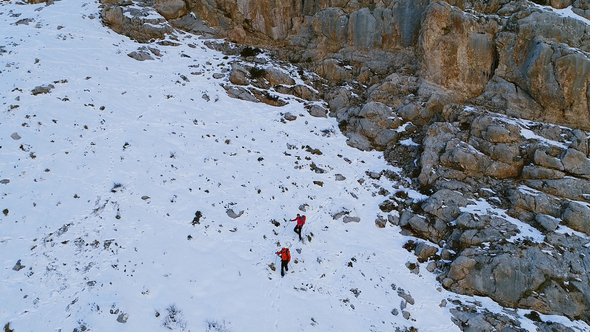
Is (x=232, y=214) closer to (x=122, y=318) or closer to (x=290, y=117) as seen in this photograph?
(x=122, y=318)

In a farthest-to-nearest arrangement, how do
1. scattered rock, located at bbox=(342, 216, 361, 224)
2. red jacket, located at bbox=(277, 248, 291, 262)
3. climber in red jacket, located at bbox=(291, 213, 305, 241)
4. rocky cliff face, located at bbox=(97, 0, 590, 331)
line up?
1. scattered rock, located at bbox=(342, 216, 361, 224)
2. climber in red jacket, located at bbox=(291, 213, 305, 241)
3. rocky cliff face, located at bbox=(97, 0, 590, 331)
4. red jacket, located at bbox=(277, 248, 291, 262)

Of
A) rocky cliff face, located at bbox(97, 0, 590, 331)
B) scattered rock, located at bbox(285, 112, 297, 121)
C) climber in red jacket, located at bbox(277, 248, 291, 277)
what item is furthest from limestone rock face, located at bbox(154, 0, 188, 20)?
climber in red jacket, located at bbox(277, 248, 291, 277)

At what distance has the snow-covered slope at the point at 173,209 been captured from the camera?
12.0 meters

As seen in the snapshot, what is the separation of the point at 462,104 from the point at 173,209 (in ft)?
65.6

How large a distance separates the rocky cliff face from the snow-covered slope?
1.78 metres

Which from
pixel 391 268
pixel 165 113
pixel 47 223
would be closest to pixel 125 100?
pixel 165 113

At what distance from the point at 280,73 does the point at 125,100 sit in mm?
11959

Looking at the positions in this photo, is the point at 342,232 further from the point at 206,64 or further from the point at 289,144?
the point at 206,64

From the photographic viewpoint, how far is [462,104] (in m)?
23.3

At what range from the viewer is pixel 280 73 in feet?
90.8

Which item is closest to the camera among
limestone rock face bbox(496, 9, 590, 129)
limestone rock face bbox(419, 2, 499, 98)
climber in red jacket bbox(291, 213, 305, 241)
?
climber in red jacket bbox(291, 213, 305, 241)

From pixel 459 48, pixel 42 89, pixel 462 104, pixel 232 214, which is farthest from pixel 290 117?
pixel 42 89

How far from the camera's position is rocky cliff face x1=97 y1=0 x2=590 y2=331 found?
15750 mm

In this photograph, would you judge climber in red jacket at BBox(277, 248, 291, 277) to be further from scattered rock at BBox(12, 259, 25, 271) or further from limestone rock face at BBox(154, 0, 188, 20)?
limestone rock face at BBox(154, 0, 188, 20)
